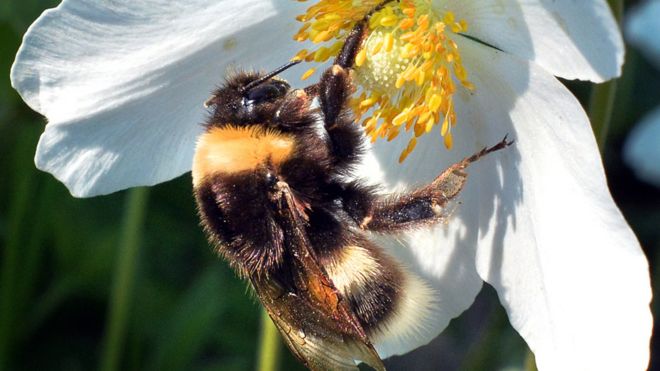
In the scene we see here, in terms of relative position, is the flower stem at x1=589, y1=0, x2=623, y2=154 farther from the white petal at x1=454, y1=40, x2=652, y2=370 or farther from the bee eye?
the bee eye

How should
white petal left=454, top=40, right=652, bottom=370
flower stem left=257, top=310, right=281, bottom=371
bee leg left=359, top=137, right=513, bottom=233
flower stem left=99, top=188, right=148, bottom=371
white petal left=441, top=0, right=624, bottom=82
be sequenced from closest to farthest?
white petal left=441, top=0, right=624, bottom=82 < white petal left=454, top=40, right=652, bottom=370 < bee leg left=359, top=137, right=513, bottom=233 < flower stem left=257, top=310, right=281, bottom=371 < flower stem left=99, top=188, right=148, bottom=371

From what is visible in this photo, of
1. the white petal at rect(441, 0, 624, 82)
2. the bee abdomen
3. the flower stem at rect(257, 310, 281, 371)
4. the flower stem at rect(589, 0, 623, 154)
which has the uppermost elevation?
the white petal at rect(441, 0, 624, 82)

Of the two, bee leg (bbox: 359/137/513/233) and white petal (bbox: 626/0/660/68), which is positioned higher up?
bee leg (bbox: 359/137/513/233)

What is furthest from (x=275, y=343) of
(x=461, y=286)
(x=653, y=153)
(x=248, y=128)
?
(x=653, y=153)

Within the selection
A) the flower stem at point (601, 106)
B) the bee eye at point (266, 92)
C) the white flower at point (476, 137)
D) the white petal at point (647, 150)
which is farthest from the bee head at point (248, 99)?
the white petal at point (647, 150)

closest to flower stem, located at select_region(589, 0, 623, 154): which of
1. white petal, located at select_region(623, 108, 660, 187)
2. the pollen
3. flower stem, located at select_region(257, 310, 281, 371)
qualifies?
the pollen

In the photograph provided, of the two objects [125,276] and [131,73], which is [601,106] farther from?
[125,276]

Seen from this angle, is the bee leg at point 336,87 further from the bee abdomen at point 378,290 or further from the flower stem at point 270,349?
the flower stem at point 270,349

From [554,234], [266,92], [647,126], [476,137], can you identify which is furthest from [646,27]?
[266,92]
